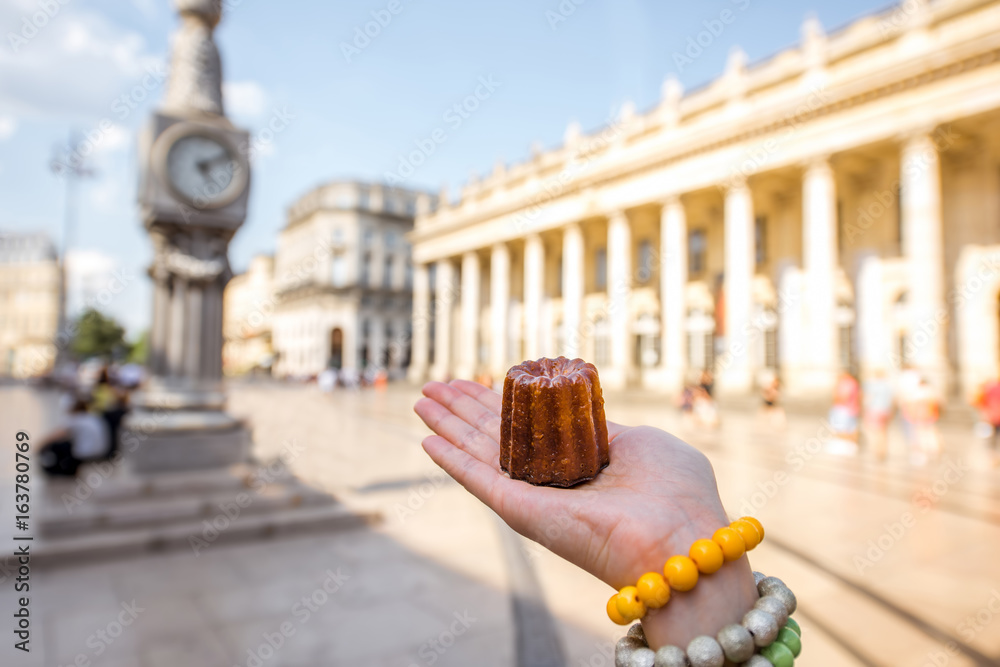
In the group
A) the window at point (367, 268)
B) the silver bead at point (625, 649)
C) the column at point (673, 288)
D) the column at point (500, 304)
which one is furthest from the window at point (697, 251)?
the window at point (367, 268)

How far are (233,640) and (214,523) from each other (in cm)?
268

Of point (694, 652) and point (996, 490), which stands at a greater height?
point (694, 652)

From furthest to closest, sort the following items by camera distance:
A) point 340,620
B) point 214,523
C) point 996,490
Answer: point 996,490 → point 214,523 → point 340,620

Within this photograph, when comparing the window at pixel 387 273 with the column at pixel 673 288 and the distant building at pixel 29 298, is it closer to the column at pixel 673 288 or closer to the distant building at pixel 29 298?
the distant building at pixel 29 298

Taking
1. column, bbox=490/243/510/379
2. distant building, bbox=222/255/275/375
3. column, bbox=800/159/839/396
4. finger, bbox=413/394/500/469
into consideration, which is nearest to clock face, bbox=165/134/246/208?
finger, bbox=413/394/500/469

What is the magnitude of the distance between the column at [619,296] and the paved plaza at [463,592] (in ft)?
81.0

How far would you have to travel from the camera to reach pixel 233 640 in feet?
13.7

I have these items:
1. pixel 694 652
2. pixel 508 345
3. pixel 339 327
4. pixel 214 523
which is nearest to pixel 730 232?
pixel 508 345

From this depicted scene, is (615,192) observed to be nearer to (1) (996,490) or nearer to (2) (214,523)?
(1) (996,490)

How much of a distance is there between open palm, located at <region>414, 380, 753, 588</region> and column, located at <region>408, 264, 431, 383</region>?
48.3 m

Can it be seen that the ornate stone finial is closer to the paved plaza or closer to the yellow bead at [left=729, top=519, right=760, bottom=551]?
the paved plaza

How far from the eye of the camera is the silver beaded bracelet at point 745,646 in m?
1.42

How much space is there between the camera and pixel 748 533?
1583 millimetres

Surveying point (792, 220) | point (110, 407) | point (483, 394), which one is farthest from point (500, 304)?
point (483, 394)
